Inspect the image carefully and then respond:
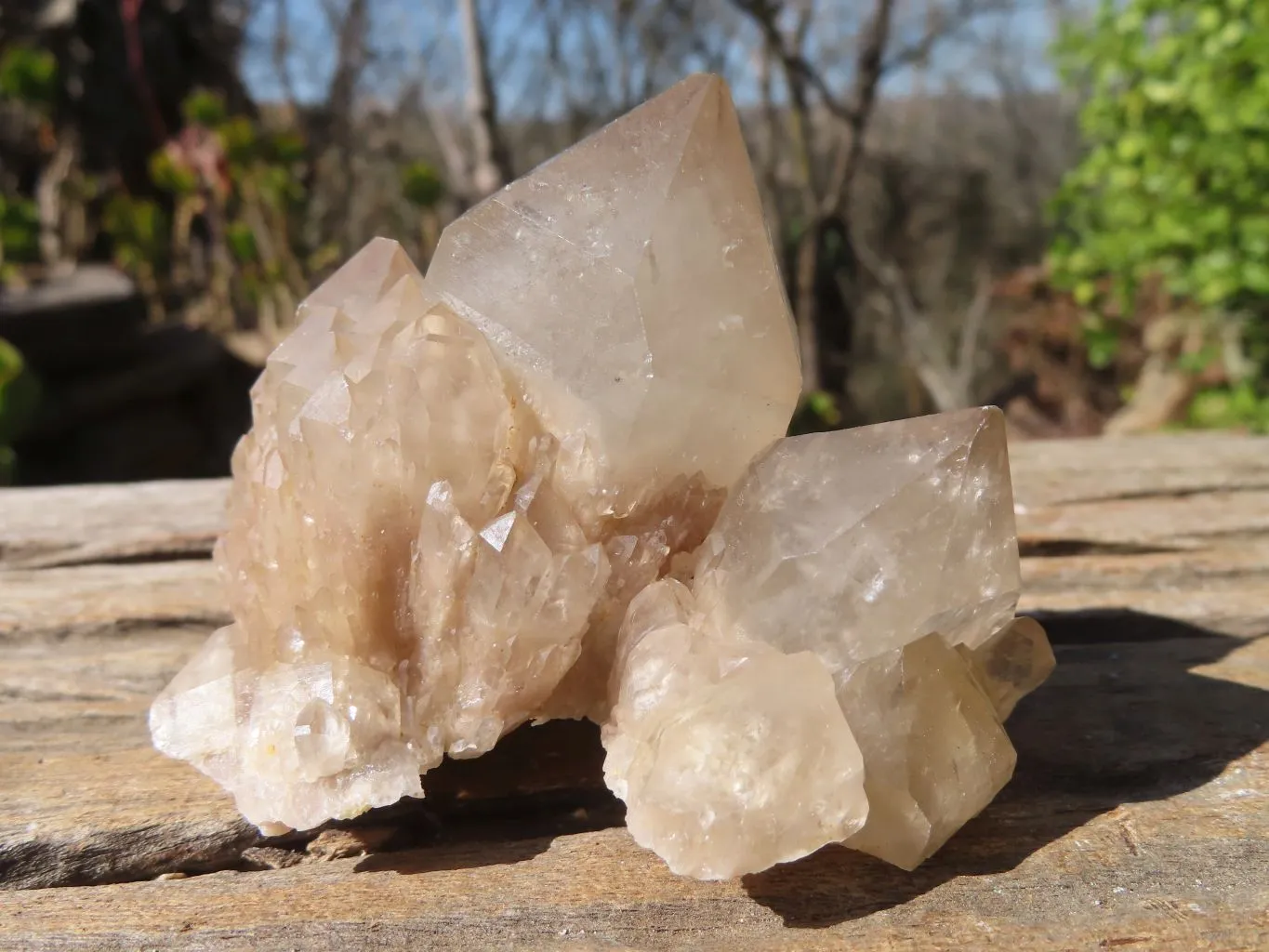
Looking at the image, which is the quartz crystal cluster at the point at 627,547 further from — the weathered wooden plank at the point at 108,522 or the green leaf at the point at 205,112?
the green leaf at the point at 205,112

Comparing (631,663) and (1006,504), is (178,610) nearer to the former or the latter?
(631,663)

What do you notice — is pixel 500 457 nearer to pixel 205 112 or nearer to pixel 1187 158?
pixel 1187 158

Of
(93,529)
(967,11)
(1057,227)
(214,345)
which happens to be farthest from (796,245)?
(93,529)

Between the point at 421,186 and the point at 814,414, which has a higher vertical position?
the point at 421,186

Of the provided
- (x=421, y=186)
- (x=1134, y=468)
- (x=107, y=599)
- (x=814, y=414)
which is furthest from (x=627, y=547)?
(x=421, y=186)

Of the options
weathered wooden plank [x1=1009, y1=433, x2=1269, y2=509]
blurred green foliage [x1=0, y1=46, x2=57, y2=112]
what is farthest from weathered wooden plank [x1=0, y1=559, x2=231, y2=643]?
blurred green foliage [x1=0, y1=46, x2=57, y2=112]

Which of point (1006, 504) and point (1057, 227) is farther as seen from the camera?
point (1057, 227)

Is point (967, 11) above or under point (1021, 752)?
above

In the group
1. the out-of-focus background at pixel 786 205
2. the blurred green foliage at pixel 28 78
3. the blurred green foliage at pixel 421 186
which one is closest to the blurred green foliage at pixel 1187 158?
the out-of-focus background at pixel 786 205
